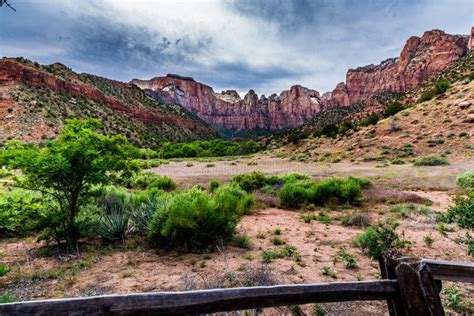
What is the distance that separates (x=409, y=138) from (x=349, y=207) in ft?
75.9

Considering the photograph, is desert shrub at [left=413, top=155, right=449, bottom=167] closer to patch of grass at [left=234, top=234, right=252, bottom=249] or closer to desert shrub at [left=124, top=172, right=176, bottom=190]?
desert shrub at [left=124, top=172, right=176, bottom=190]

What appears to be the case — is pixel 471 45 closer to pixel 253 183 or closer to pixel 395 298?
pixel 253 183

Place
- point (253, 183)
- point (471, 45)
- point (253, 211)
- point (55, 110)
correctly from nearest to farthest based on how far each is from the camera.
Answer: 1. point (253, 211)
2. point (253, 183)
3. point (55, 110)
4. point (471, 45)

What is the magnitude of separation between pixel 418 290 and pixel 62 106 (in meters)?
66.0

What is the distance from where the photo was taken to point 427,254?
20.6ft

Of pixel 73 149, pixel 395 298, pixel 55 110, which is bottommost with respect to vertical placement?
pixel 395 298

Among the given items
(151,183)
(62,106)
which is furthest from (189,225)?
(62,106)

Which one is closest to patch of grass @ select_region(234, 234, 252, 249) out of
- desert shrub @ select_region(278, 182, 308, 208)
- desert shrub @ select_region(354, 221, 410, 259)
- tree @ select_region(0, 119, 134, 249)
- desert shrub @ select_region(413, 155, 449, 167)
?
desert shrub @ select_region(354, 221, 410, 259)

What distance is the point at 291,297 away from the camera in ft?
7.06

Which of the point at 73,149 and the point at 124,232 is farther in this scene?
the point at 124,232

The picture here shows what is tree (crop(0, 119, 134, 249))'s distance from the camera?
5977 mm

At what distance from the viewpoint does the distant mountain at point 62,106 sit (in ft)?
157

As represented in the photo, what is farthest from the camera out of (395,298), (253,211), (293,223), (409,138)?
(409,138)

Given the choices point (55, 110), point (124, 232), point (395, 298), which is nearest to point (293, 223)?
point (124, 232)
